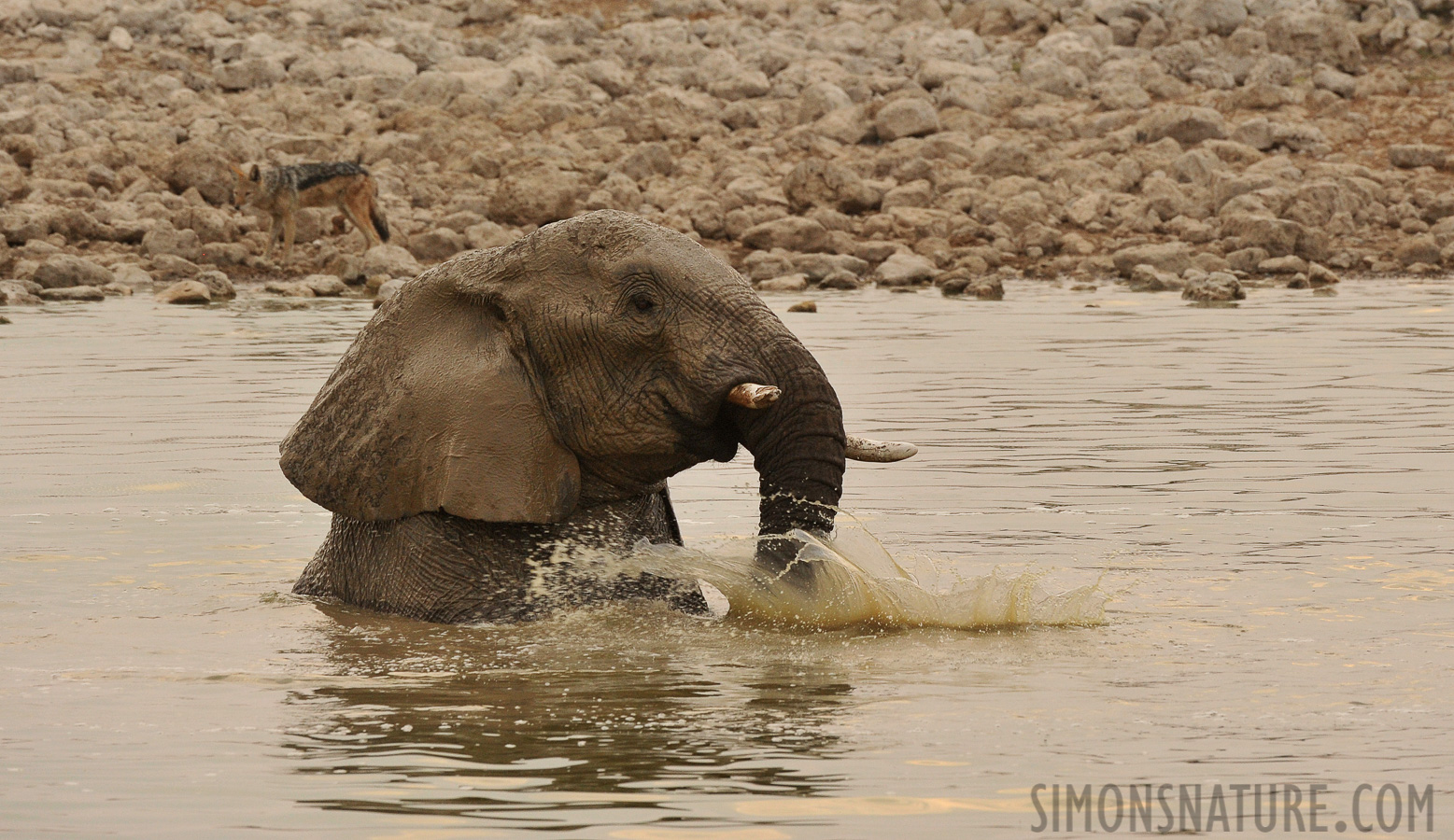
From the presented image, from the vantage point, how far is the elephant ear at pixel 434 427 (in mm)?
6770

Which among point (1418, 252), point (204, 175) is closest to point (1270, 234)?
point (1418, 252)

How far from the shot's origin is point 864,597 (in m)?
6.81

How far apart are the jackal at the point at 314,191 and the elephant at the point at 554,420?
20081 mm

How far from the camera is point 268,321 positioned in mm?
20516

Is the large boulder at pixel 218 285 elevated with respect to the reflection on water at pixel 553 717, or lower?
lower

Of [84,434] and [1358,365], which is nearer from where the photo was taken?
[84,434]

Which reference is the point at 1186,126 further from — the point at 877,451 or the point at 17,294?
the point at 877,451

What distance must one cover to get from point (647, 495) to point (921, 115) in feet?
87.9

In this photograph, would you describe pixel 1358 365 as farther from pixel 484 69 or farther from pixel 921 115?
pixel 484 69

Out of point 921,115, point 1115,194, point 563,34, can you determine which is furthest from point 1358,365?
point 563,34

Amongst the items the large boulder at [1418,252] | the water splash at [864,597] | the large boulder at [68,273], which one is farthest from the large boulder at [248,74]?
the water splash at [864,597]

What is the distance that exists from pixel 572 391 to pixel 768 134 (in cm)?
2726

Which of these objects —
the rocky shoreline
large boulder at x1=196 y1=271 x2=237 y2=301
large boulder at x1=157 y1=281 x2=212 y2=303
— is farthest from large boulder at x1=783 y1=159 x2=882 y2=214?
large boulder at x1=157 y1=281 x2=212 y2=303

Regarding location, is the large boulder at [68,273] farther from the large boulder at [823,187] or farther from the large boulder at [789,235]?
the large boulder at [823,187]
